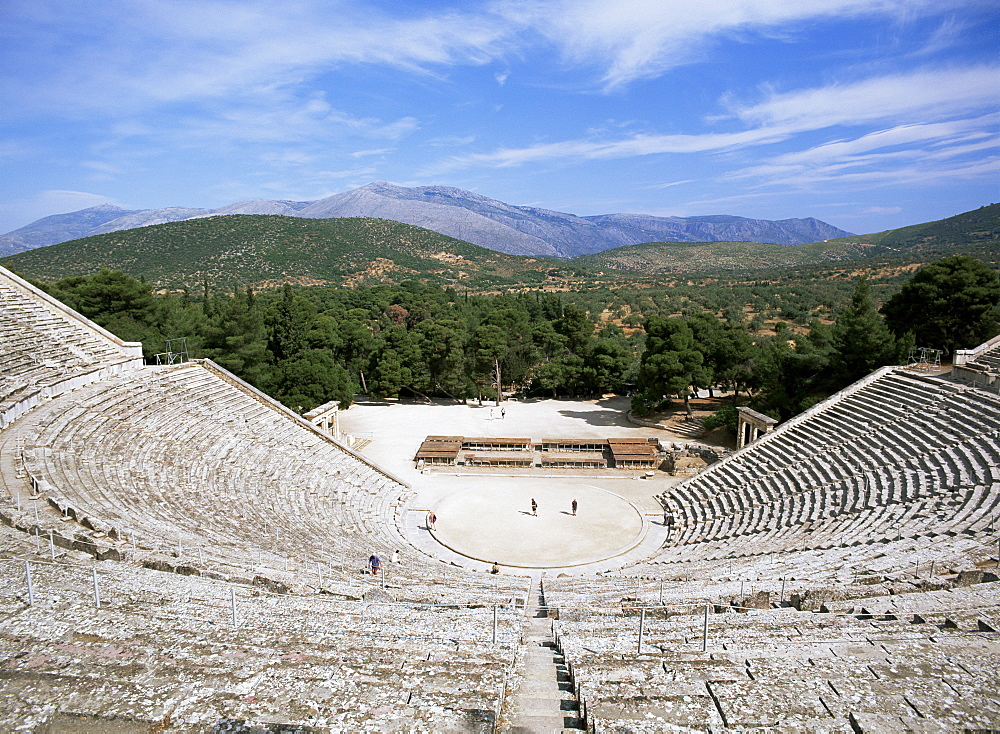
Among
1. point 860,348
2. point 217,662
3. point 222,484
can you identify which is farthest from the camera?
point 860,348

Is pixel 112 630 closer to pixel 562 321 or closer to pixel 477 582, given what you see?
pixel 477 582

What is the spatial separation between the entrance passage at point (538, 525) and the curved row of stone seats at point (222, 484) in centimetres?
187

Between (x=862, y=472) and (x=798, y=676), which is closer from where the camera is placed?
(x=798, y=676)

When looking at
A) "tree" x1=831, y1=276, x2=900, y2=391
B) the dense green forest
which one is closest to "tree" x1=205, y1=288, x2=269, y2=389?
the dense green forest

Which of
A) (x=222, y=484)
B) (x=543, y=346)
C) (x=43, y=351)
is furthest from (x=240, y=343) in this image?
(x=543, y=346)

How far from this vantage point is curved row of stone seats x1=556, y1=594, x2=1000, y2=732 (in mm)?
4914

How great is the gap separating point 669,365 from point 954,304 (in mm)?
13075

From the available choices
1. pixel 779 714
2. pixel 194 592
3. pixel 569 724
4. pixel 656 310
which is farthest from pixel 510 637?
pixel 656 310

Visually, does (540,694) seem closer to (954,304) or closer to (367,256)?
(954,304)

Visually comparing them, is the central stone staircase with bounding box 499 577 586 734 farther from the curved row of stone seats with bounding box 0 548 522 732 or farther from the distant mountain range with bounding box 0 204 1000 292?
the distant mountain range with bounding box 0 204 1000 292

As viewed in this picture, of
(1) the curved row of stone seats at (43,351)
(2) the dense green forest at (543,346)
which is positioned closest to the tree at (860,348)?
(2) the dense green forest at (543,346)

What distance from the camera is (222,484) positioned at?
1488 centimetres

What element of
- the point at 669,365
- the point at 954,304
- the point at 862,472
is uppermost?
the point at 954,304

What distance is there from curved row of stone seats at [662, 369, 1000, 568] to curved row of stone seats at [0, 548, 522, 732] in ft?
35.4
